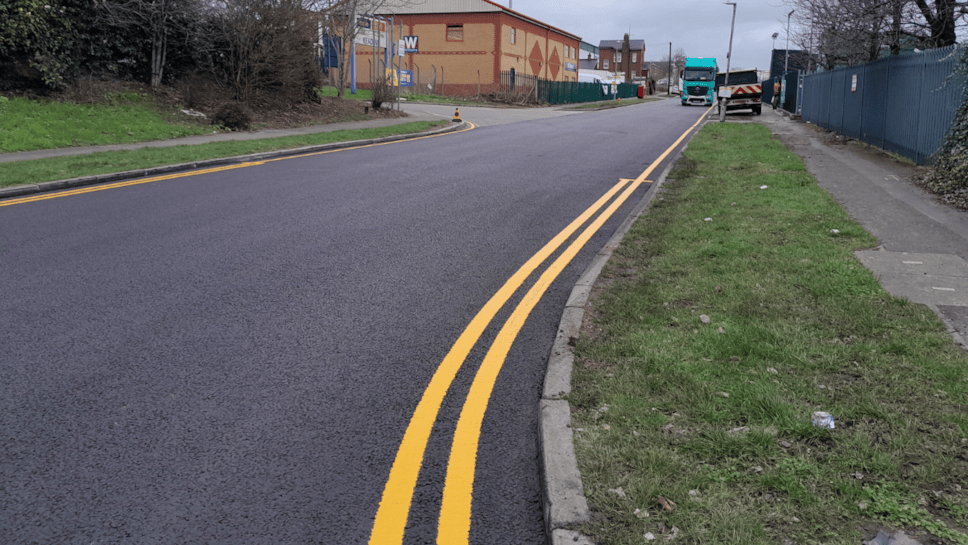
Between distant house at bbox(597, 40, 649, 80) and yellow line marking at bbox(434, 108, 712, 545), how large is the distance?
12294 cm

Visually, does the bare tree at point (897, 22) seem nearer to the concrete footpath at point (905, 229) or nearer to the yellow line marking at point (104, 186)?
the concrete footpath at point (905, 229)

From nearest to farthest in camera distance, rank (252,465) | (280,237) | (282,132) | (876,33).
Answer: (252,465)
(280,237)
(876,33)
(282,132)

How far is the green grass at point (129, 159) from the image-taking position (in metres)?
11.0

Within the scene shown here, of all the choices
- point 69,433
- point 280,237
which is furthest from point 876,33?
point 69,433

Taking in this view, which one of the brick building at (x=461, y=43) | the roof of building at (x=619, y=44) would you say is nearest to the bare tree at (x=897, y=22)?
the brick building at (x=461, y=43)

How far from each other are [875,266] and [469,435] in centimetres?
455

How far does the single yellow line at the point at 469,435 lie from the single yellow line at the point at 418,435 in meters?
0.14

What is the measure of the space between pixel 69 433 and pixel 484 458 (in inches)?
77.6

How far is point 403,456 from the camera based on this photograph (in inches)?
130

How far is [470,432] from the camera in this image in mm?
3537

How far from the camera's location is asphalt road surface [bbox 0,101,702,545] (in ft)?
9.55

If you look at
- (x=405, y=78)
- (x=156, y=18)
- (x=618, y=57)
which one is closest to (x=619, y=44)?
(x=618, y=57)

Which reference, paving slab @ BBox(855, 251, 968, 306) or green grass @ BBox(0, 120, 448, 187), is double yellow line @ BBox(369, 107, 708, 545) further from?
green grass @ BBox(0, 120, 448, 187)

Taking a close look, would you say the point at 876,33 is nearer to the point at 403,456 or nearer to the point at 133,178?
the point at 133,178
